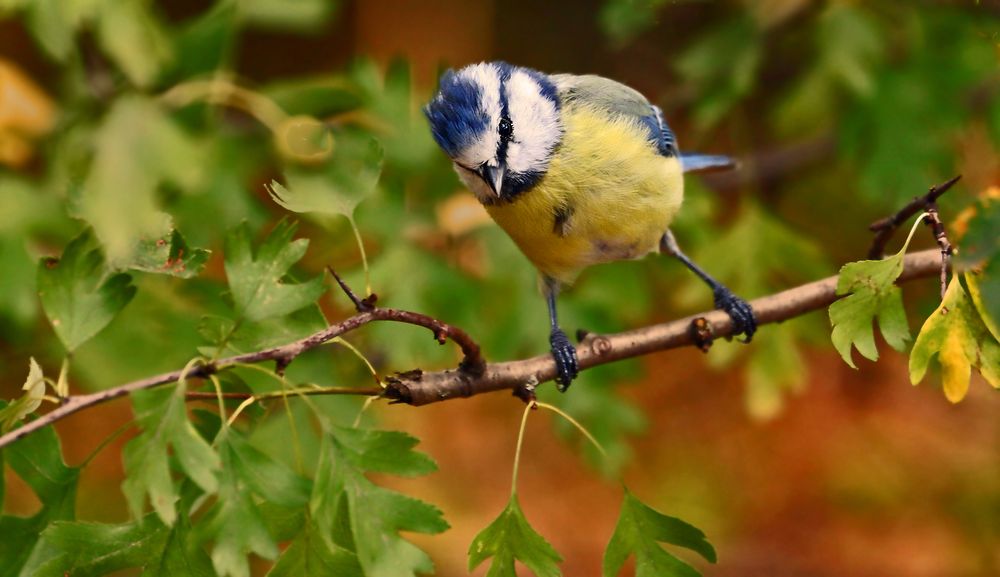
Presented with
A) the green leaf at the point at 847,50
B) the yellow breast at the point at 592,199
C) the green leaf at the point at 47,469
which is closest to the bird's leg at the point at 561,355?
the yellow breast at the point at 592,199

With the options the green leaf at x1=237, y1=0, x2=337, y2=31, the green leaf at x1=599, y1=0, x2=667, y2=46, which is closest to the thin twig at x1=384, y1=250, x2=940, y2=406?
the green leaf at x1=599, y1=0, x2=667, y2=46

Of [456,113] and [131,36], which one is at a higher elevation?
[131,36]

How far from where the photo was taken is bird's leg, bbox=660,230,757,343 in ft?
4.13

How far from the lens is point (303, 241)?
938 millimetres

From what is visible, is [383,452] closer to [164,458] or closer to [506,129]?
[164,458]

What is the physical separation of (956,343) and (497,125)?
57cm

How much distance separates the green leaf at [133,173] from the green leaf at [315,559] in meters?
0.30

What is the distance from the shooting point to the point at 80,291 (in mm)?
956

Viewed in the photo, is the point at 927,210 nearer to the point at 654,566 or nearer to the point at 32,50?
the point at 654,566

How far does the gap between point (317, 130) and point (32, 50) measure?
2145 mm

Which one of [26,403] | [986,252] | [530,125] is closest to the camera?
[986,252]

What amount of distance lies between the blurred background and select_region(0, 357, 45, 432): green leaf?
5.5 inches

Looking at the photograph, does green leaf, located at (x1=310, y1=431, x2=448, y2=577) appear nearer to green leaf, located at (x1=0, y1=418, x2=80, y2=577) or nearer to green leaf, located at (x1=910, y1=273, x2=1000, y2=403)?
green leaf, located at (x1=0, y1=418, x2=80, y2=577)

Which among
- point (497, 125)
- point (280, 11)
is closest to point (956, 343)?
point (497, 125)
